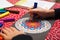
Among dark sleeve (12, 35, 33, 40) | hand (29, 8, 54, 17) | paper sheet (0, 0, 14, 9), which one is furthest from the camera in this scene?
paper sheet (0, 0, 14, 9)

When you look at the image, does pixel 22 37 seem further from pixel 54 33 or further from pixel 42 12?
pixel 42 12

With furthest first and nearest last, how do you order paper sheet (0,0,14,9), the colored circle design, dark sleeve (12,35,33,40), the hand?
paper sheet (0,0,14,9), the hand, the colored circle design, dark sleeve (12,35,33,40)

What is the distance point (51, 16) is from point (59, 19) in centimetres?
6

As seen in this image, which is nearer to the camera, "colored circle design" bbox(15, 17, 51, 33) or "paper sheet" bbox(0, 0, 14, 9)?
"colored circle design" bbox(15, 17, 51, 33)

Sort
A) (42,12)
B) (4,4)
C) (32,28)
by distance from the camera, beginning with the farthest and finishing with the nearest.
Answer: (4,4) → (42,12) → (32,28)

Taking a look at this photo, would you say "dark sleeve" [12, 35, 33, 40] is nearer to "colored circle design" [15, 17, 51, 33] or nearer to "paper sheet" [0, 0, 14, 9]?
"colored circle design" [15, 17, 51, 33]

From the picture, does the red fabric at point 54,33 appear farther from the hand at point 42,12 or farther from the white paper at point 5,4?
the white paper at point 5,4

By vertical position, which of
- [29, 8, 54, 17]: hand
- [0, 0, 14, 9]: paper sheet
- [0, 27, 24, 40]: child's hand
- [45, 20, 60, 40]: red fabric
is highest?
[0, 0, 14, 9]: paper sheet

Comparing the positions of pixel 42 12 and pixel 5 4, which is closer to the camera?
pixel 42 12

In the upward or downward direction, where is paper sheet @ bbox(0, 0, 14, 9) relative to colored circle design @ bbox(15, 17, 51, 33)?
upward

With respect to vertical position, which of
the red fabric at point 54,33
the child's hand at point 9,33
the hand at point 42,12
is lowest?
the red fabric at point 54,33

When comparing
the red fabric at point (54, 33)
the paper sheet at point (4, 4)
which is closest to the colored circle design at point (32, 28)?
the red fabric at point (54, 33)

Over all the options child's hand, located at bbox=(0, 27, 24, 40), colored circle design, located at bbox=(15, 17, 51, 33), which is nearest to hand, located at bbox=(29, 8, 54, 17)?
colored circle design, located at bbox=(15, 17, 51, 33)

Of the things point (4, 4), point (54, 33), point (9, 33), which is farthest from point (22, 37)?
point (4, 4)
